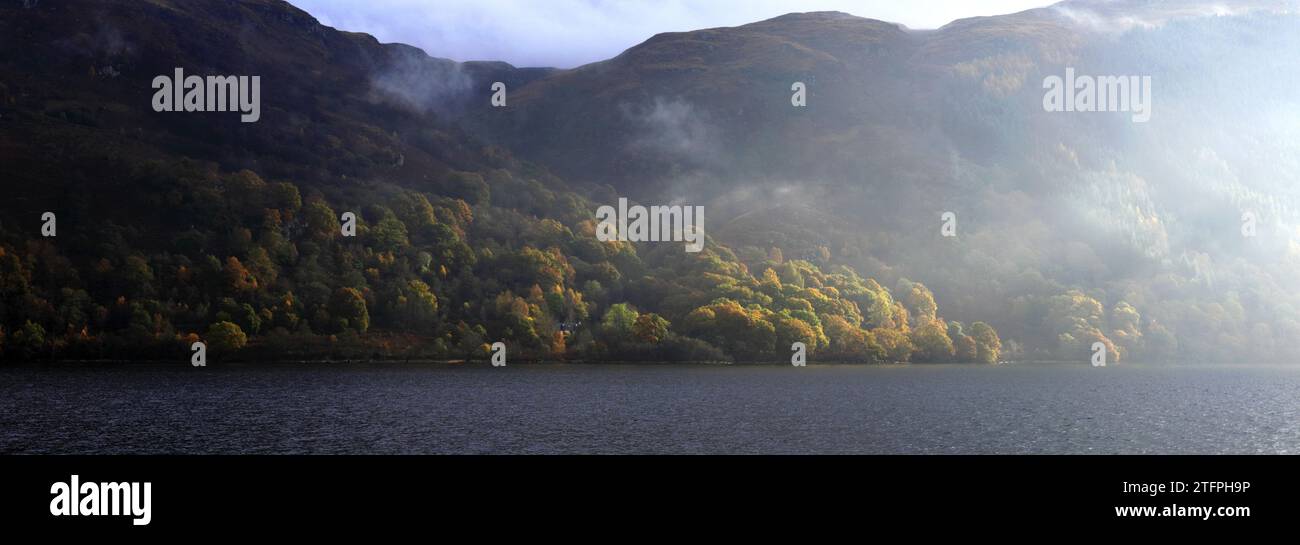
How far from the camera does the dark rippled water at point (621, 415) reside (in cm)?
8062

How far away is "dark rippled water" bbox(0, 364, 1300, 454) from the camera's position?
80.6 meters

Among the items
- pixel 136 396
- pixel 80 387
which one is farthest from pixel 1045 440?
pixel 80 387

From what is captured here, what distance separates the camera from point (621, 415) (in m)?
105
